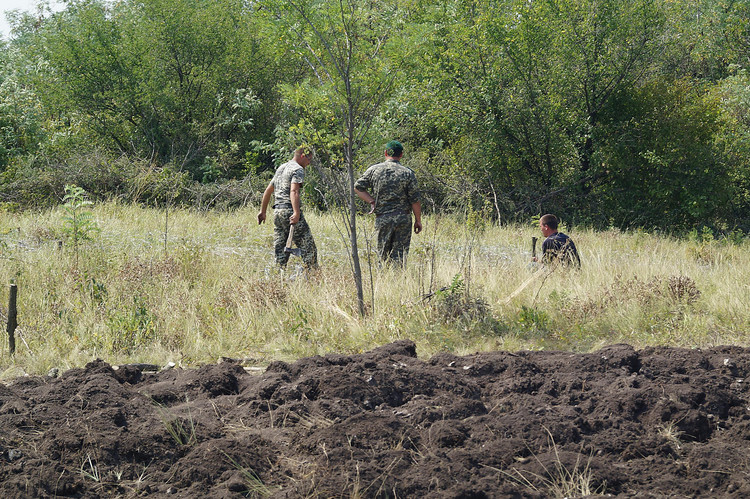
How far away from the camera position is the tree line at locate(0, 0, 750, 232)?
15938 millimetres

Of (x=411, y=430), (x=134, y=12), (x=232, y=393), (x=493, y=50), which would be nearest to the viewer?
(x=411, y=430)

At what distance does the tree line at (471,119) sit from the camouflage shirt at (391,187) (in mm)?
6027

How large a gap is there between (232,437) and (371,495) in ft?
3.31

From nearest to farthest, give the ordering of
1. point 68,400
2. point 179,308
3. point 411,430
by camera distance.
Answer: point 411,430, point 68,400, point 179,308

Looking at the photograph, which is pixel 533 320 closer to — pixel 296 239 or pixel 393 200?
pixel 393 200

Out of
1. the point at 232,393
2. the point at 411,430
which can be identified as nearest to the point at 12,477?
the point at 232,393

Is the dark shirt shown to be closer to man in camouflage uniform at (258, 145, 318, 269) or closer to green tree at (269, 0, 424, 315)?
green tree at (269, 0, 424, 315)

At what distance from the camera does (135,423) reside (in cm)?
385

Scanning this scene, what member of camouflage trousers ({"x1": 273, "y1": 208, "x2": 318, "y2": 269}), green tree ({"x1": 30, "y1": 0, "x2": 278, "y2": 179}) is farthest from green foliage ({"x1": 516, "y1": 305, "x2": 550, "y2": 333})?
green tree ({"x1": 30, "y1": 0, "x2": 278, "y2": 179})

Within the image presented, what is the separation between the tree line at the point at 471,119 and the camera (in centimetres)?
1594

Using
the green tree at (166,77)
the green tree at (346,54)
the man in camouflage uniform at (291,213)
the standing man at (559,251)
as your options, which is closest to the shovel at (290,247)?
the man in camouflage uniform at (291,213)

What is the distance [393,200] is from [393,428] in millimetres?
5114

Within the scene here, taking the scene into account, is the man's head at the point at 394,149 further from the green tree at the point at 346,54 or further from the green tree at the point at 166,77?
the green tree at the point at 166,77

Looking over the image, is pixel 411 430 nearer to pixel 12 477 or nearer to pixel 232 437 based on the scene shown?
pixel 232 437
